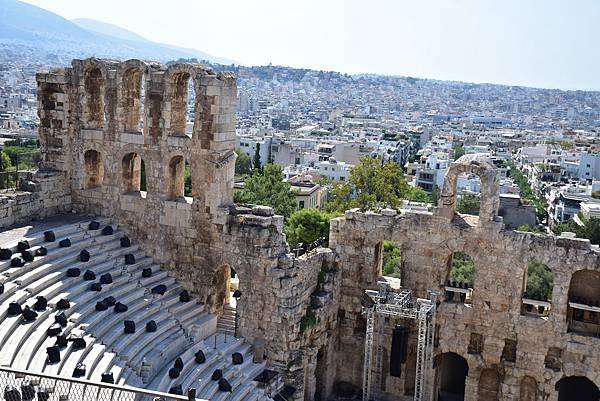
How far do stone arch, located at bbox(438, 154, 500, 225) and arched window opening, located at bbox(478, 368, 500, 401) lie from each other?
21.6 ft

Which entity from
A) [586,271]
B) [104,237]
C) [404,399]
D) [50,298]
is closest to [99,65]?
[104,237]

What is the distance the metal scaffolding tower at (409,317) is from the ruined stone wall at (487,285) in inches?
45.5

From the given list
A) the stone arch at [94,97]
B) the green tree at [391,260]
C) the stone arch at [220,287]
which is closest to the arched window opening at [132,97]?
the stone arch at [94,97]

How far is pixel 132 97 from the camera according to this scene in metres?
30.8

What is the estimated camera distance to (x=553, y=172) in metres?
137

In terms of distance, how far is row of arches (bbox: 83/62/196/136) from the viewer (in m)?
29.6

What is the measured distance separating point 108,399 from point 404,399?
54.6 ft

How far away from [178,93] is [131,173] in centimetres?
431

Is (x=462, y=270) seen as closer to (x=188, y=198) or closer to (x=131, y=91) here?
(x=188, y=198)

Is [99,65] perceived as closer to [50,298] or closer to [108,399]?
[50,298]

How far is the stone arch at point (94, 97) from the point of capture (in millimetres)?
30859

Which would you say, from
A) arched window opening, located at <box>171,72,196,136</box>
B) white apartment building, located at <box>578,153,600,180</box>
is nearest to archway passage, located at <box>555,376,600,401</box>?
arched window opening, located at <box>171,72,196,136</box>

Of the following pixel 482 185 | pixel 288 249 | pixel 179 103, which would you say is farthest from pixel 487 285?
pixel 179 103

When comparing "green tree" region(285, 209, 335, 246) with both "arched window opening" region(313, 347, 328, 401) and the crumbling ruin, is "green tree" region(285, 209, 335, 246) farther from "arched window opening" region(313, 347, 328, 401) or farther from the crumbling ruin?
"arched window opening" region(313, 347, 328, 401)
